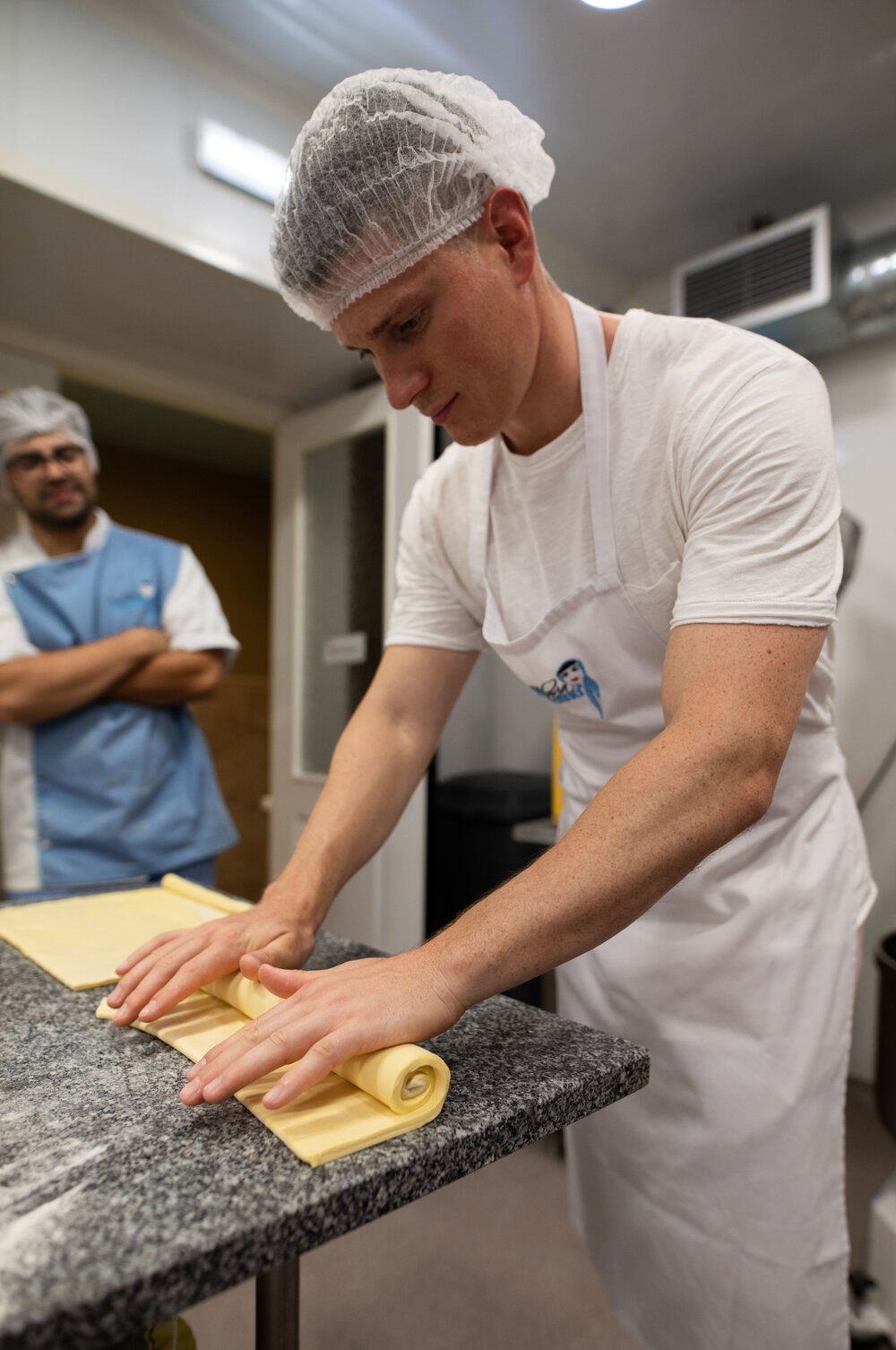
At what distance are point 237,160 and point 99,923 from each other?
1758 millimetres

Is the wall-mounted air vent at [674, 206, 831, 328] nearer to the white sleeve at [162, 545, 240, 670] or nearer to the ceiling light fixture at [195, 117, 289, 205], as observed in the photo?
the ceiling light fixture at [195, 117, 289, 205]

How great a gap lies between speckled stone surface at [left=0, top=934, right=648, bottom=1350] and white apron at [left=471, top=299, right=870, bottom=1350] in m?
0.24

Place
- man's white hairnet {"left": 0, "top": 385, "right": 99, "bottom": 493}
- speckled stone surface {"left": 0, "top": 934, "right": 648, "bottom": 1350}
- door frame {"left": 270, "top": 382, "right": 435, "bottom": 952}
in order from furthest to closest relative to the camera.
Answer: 1. door frame {"left": 270, "top": 382, "right": 435, "bottom": 952}
2. man's white hairnet {"left": 0, "top": 385, "right": 99, "bottom": 493}
3. speckled stone surface {"left": 0, "top": 934, "right": 648, "bottom": 1350}

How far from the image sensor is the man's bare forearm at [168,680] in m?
1.67

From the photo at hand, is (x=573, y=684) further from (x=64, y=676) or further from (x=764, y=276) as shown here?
(x=764, y=276)

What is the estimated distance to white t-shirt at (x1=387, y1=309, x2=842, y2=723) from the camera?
0.69 metres

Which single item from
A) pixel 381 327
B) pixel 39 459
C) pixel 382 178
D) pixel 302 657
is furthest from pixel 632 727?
pixel 302 657

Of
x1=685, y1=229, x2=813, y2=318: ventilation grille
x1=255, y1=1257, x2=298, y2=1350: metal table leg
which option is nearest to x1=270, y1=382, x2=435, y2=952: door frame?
x1=685, y1=229, x2=813, y2=318: ventilation grille

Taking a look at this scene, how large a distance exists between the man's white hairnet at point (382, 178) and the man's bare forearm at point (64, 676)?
1003mm

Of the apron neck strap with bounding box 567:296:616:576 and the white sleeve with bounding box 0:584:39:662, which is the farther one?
the white sleeve with bounding box 0:584:39:662

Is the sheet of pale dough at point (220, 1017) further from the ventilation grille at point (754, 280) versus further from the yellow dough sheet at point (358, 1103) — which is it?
the ventilation grille at point (754, 280)

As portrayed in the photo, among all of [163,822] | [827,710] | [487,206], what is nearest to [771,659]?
[827,710]

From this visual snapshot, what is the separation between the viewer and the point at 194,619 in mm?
1788

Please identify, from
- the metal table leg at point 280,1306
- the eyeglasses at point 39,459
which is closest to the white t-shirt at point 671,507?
the metal table leg at point 280,1306
